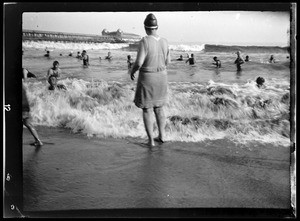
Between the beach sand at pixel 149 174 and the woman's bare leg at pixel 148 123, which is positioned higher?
the woman's bare leg at pixel 148 123

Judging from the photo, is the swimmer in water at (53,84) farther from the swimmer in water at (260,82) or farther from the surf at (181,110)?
the swimmer in water at (260,82)

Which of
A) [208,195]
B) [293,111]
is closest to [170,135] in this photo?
[208,195]

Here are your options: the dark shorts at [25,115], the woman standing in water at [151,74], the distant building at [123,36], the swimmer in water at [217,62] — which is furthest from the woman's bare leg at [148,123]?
the dark shorts at [25,115]

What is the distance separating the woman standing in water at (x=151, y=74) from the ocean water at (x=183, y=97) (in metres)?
0.05

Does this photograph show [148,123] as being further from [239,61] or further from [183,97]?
[239,61]

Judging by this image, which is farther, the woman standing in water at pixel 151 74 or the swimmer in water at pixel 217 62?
the swimmer in water at pixel 217 62

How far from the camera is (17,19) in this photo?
8.96ft

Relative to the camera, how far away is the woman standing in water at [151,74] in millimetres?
2691

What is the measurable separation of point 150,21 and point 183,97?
647mm

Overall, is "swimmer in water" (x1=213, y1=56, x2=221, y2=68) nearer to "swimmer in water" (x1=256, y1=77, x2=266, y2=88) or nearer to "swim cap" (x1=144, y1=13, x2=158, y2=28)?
"swimmer in water" (x1=256, y1=77, x2=266, y2=88)

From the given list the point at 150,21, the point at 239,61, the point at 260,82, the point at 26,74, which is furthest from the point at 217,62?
the point at 26,74

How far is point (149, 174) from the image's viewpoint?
106 inches

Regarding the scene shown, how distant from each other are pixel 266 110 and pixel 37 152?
186 cm

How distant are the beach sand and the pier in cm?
73
